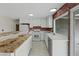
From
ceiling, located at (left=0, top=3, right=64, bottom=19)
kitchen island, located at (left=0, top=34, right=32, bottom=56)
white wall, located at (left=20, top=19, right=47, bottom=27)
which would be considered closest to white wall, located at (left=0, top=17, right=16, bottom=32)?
white wall, located at (left=20, top=19, right=47, bottom=27)

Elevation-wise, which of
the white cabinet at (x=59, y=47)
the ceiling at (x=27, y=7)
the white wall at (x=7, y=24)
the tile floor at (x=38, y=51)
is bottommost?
the tile floor at (x=38, y=51)

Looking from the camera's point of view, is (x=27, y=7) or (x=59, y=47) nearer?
(x=59, y=47)

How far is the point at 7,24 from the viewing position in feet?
37.0

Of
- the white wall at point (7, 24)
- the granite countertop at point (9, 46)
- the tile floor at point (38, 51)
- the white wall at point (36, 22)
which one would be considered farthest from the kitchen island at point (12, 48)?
the white wall at point (36, 22)

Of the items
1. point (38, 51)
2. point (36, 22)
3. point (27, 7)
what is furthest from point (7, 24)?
point (38, 51)

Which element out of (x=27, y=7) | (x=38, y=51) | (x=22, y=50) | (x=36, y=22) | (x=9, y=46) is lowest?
(x=38, y=51)

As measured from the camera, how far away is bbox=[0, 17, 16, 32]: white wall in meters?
10.3

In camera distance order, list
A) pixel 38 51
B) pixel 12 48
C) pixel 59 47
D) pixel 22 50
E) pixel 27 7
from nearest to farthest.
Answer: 1. pixel 12 48
2. pixel 22 50
3. pixel 59 47
4. pixel 27 7
5. pixel 38 51

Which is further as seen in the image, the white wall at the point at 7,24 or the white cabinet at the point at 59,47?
the white wall at the point at 7,24

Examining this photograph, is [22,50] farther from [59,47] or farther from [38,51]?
[38,51]

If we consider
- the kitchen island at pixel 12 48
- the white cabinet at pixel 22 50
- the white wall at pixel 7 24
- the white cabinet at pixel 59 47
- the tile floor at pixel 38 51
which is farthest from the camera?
the white wall at pixel 7 24

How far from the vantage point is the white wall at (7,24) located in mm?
10281

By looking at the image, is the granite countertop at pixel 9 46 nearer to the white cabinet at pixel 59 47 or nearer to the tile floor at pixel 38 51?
the white cabinet at pixel 59 47

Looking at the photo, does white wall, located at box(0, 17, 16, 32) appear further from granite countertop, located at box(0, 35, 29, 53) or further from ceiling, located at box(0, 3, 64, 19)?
granite countertop, located at box(0, 35, 29, 53)
